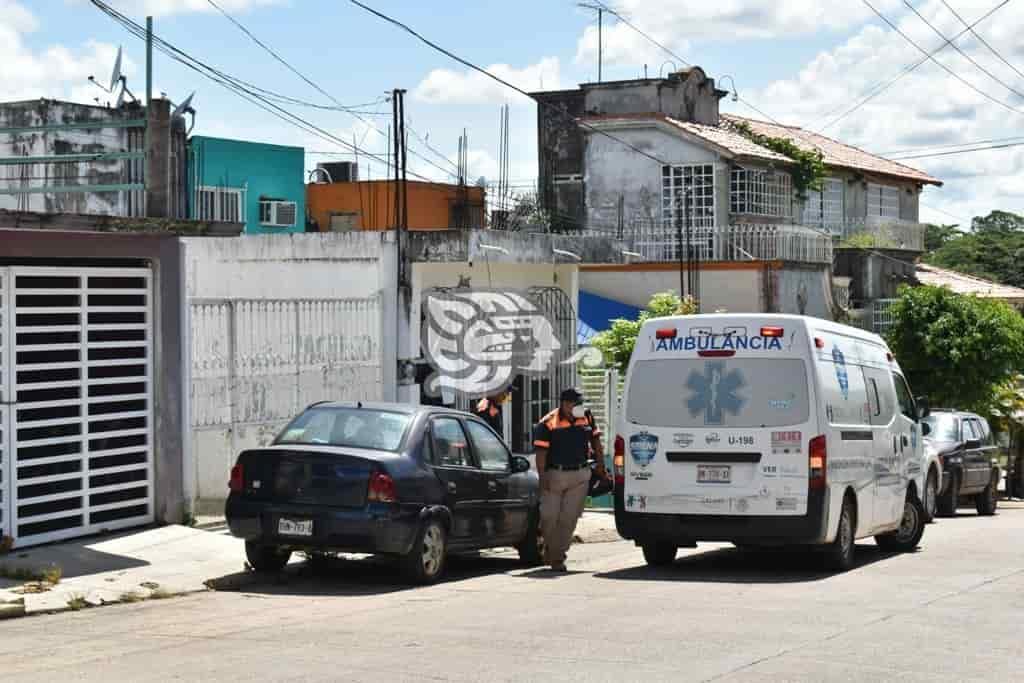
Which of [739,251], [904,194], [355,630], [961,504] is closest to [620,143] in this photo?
[739,251]

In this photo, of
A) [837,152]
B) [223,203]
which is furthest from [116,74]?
[837,152]

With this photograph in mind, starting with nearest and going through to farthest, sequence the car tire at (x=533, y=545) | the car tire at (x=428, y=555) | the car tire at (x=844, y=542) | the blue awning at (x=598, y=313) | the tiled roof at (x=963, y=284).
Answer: the car tire at (x=428, y=555) < the car tire at (x=844, y=542) < the car tire at (x=533, y=545) < the blue awning at (x=598, y=313) < the tiled roof at (x=963, y=284)

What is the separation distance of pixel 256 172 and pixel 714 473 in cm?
3210

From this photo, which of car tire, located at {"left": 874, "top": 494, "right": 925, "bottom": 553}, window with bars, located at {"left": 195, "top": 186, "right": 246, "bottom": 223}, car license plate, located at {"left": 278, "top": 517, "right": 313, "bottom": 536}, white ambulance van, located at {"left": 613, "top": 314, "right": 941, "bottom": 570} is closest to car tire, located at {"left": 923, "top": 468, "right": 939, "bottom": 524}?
car tire, located at {"left": 874, "top": 494, "right": 925, "bottom": 553}

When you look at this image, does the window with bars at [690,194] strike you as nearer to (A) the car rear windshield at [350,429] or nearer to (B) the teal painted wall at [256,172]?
(B) the teal painted wall at [256,172]

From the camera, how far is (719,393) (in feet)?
48.1

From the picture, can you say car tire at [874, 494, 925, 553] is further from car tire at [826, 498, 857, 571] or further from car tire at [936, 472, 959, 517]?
car tire at [936, 472, 959, 517]

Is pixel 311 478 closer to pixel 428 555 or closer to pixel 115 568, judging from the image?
pixel 428 555

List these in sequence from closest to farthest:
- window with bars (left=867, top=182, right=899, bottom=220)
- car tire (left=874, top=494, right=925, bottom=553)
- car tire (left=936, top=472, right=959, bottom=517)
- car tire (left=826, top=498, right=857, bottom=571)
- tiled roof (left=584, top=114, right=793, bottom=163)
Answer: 1. car tire (left=826, top=498, right=857, bottom=571)
2. car tire (left=874, top=494, right=925, bottom=553)
3. car tire (left=936, top=472, right=959, bottom=517)
4. tiled roof (left=584, top=114, right=793, bottom=163)
5. window with bars (left=867, top=182, right=899, bottom=220)

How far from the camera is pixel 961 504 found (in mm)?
28203

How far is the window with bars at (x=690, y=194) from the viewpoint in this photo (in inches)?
1756

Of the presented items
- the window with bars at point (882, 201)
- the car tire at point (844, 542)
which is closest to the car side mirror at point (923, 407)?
the car tire at point (844, 542)

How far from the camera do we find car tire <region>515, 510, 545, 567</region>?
1591 cm

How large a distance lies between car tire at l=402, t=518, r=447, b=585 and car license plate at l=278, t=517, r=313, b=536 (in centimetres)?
88
